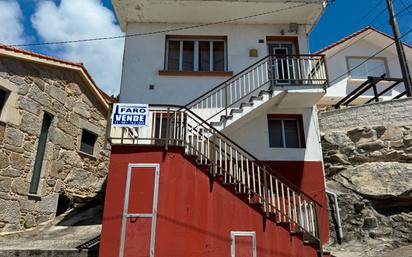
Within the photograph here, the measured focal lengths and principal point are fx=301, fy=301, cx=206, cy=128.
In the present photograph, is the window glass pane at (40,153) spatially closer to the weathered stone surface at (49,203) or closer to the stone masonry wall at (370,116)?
the weathered stone surface at (49,203)

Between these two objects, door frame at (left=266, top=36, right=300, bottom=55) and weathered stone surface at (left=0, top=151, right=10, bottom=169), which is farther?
door frame at (left=266, top=36, right=300, bottom=55)

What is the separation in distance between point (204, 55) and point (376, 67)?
10.1m

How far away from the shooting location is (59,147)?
9359 millimetres

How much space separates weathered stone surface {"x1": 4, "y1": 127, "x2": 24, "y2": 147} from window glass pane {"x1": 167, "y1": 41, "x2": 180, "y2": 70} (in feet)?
16.1

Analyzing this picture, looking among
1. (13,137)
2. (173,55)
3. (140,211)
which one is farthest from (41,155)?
(173,55)

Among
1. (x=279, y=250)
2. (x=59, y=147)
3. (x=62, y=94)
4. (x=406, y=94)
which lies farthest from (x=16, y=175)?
(x=406, y=94)

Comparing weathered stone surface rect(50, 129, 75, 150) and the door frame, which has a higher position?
the door frame

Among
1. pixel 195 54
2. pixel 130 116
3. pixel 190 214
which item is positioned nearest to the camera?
pixel 190 214

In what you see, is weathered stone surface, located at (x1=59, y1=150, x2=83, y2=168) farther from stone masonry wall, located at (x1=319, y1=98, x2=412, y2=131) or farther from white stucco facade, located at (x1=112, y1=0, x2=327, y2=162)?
stone masonry wall, located at (x1=319, y1=98, x2=412, y2=131)

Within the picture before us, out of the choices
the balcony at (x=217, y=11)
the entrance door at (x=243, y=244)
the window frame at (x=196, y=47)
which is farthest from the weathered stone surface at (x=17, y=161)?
the entrance door at (x=243, y=244)

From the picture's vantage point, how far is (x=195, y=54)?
34.5 feet

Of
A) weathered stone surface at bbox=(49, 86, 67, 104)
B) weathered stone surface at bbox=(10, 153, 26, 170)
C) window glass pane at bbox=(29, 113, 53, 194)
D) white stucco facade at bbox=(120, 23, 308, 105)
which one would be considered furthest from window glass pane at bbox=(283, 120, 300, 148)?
weathered stone surface at bbox=(10, 153, 26, 170)

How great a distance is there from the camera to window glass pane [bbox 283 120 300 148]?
9.41 meters

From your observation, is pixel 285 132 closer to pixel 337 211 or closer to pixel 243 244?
pixel 337 211
